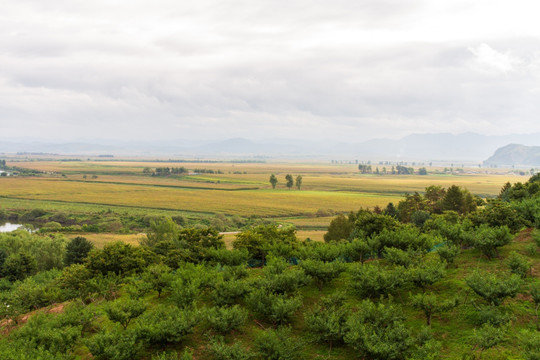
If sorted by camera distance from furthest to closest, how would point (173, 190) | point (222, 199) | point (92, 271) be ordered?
point (173, 190), point (222, 199), point (92, 271)

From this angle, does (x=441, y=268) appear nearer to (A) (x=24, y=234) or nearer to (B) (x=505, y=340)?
(B) (x=505, y=340)

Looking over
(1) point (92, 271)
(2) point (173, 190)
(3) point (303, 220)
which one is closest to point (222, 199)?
(2) point (173, 190)

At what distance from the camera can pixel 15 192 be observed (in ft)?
401

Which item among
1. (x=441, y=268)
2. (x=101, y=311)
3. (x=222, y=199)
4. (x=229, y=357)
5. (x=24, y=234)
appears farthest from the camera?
(x=222, y=199)

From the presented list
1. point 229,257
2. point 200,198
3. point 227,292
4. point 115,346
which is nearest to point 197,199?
point 200,198

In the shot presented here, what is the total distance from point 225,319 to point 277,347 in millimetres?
3756

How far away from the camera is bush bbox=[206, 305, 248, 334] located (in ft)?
62.2

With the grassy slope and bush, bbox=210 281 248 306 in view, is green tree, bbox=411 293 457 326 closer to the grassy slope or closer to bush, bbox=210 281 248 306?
the grassy slope

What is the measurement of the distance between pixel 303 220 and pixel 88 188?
9590cm

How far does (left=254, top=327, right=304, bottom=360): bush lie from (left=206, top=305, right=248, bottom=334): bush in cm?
211

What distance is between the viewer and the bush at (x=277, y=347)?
650 inches

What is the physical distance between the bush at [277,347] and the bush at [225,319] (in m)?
2.11

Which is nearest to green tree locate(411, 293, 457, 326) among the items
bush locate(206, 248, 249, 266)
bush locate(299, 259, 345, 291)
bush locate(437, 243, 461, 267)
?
bush locate(299, 259, 345, 291)

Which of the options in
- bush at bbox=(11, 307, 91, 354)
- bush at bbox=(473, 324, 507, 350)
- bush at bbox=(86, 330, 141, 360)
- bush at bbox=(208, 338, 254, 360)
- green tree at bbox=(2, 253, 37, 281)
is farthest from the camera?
green tree at bbox=(2, 253, 37, 281)
